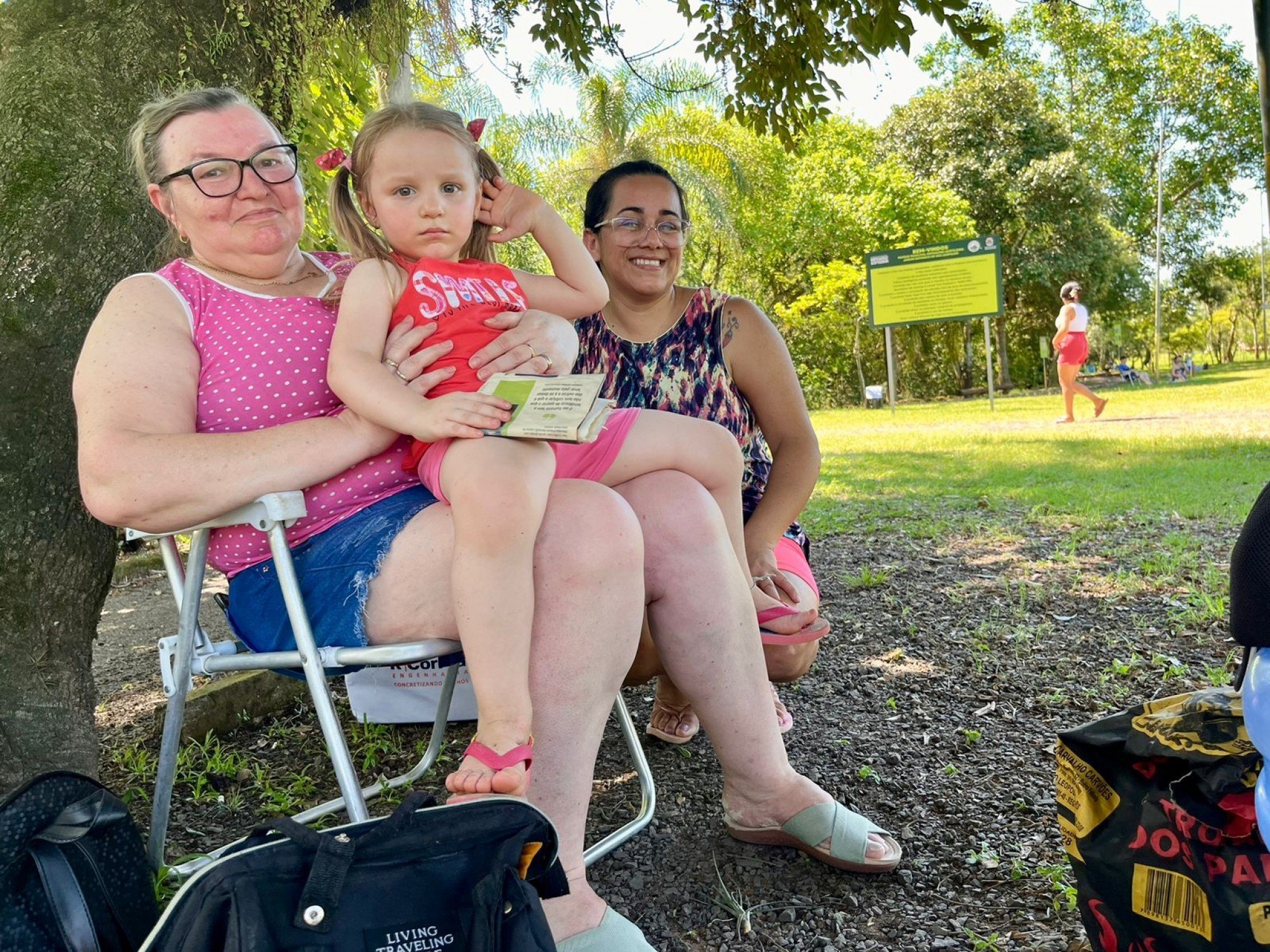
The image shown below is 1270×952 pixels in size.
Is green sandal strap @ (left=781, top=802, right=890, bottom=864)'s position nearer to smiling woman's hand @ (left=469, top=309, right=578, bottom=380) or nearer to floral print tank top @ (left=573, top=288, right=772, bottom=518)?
floral print tank top @ (left=573, top=288, right=772, bottom=518)

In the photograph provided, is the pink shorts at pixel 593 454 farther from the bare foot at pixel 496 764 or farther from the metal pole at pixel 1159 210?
the metal pole at pixel 1159 210

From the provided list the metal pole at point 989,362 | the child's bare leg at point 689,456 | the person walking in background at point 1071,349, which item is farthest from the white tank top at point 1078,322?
the child's bare leg at point 689,456

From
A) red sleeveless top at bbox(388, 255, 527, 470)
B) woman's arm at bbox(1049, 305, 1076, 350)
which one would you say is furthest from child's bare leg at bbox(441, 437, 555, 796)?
woman's arm at bbox(1049, 305, 1076, 350)

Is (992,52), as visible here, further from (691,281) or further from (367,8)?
(691,281)

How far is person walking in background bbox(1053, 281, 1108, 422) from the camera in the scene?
12.8 meters

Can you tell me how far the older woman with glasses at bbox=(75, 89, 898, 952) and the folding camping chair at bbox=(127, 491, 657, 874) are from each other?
0.21 feet

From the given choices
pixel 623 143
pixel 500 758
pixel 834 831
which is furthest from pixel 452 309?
pixel 623 143

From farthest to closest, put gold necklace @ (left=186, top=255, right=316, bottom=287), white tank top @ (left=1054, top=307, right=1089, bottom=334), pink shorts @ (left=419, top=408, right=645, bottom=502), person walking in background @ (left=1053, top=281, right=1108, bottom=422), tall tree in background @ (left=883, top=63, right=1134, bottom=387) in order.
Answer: tall tree in background @ (left=883, top=63, right=1134, bottom=387) < white tank top @ (left=1054, top=307, right=1089, bottom=334) < person walking in background @ (left=1053, top=281, right=1108, bottom=422) < gold necklace @ (left=186, top=255, right=316, bottom=287) < pink shorts @ (left=419, top=408, right=645, bottom=502)

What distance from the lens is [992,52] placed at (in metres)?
3.55

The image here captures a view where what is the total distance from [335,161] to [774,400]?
1.33m

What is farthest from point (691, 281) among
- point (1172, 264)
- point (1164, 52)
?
point (1172, 264)

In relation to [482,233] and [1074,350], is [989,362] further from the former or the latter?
[482,233]

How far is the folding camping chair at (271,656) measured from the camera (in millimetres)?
1658

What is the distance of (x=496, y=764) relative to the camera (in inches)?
59.9
